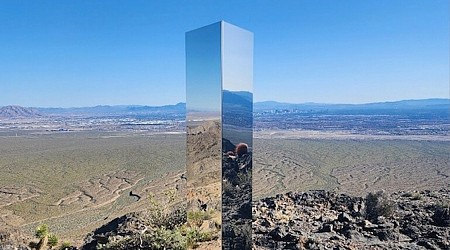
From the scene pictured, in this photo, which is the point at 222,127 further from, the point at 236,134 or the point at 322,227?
the point at 322,227

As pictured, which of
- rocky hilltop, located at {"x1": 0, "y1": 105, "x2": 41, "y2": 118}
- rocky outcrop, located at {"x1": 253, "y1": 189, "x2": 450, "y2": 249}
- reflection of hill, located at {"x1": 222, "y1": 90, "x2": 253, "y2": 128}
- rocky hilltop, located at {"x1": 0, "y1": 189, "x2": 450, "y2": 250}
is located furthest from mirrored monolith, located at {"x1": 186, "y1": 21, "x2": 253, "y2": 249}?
rocky hilltop, located at {"x1": 0, "y1": 105, "x2": 41, "y2": 118}

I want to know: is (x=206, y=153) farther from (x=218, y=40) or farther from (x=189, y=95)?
(x=218, y=40)

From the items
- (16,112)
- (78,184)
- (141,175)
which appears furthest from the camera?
(16,112)

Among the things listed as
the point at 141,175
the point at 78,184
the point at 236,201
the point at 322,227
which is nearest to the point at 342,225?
the point at 322,227

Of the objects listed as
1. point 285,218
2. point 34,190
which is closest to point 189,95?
point 285,218

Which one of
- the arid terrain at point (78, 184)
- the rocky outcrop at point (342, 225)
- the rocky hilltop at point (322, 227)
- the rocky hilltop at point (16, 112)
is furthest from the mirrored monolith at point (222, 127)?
the rocky hilltop at point (16, 112)

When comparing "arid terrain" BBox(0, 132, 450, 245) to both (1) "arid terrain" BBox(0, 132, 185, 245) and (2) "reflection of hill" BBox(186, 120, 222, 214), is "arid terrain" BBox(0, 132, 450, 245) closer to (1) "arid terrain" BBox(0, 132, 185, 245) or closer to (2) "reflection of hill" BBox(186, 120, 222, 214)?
(1) "arid terrain" BBox(0, 132, 185, 245)

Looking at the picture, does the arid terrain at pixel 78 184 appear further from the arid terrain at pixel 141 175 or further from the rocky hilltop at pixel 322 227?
the rocky hilltop at pixel 322 227
